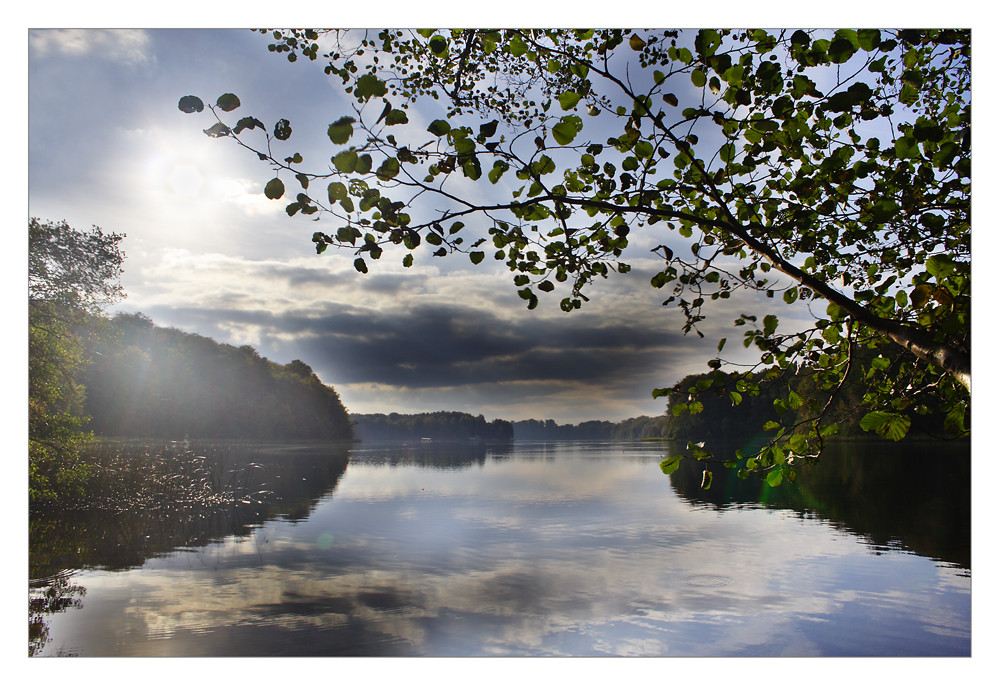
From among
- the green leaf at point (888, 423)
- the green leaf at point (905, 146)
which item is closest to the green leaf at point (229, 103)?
A: the green leaf at point (888, 423)

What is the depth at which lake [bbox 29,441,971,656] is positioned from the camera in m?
5.00

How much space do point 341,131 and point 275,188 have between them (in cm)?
31

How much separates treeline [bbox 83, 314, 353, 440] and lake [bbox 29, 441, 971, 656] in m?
12.5

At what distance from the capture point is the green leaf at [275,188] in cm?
175

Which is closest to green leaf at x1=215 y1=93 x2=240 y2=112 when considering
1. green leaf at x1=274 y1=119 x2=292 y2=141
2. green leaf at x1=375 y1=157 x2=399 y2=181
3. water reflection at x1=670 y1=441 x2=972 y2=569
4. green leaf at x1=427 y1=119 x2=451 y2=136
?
green leaf at x1=274 y1=119 x2=292 y2=141

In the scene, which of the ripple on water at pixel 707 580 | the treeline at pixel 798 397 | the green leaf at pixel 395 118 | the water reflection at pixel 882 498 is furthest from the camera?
the water reflection at pixel 882 498

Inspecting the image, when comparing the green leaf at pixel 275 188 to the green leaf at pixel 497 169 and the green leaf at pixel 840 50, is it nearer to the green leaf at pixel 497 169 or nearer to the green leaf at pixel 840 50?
the green leaf at pixel 497 169

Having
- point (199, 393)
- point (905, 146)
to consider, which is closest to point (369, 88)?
point (905, 146)

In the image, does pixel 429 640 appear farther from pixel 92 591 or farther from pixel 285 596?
pixel 92 591

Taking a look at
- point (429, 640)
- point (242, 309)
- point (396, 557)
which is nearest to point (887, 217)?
point (429, 640)

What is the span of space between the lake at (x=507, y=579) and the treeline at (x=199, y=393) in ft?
41.0

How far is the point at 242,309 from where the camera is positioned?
363 inches

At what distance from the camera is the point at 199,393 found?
35.5 m

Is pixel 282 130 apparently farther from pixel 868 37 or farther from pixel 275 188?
pixel 868 37
